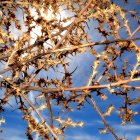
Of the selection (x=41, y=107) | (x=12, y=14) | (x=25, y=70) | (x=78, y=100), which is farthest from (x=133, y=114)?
(x=12, y=14)

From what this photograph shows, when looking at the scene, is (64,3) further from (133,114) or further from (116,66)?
(133,114)

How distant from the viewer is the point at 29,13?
358 centimetres

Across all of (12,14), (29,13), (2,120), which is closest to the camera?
(2,120)

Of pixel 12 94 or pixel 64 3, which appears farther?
pixel 64 3

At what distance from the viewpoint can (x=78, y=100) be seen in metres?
3.39

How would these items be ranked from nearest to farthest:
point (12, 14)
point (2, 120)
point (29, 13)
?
point (2, 120) < point (29, 13) < point (12, 14)

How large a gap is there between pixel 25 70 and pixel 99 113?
5.38 feet

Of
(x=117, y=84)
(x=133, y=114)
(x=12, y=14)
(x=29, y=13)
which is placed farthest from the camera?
(x=12, y=14)

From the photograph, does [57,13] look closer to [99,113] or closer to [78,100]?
[78,100]

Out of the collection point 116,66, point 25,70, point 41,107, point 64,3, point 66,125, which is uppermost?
point 64,3

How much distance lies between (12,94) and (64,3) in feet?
7.08

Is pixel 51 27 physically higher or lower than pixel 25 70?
higher


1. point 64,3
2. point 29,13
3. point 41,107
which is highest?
point 64,3

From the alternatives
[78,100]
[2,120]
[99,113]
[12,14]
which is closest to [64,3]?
[12,14]
